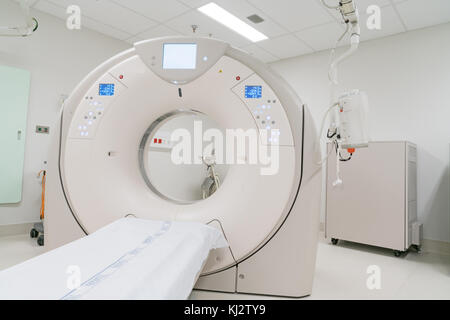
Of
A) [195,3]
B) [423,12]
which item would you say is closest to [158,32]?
[195,3]

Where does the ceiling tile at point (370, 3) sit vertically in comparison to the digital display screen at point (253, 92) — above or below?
above

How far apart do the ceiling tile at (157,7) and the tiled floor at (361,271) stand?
2.18 m

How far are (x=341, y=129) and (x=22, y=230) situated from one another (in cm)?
276

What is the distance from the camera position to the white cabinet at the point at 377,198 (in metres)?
2.09

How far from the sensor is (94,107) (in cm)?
122

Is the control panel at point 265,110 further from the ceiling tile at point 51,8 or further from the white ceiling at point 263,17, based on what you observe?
the ceiling tile at point 51,8

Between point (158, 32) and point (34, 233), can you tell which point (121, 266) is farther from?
point (158, 32)

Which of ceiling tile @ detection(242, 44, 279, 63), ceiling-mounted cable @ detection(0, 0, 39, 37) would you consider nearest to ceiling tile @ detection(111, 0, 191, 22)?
ceiling tile @ detection(242, 44, 279, 63)

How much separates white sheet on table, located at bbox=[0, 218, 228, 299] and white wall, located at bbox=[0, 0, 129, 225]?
216cm

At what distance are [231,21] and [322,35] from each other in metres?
0.96

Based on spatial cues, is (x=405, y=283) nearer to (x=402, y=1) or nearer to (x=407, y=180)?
(x=407, y=180)

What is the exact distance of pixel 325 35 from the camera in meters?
2.90

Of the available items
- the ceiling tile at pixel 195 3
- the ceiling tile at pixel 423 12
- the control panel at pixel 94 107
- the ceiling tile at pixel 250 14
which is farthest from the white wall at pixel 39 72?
the ceiling tile at pixel 423 12
